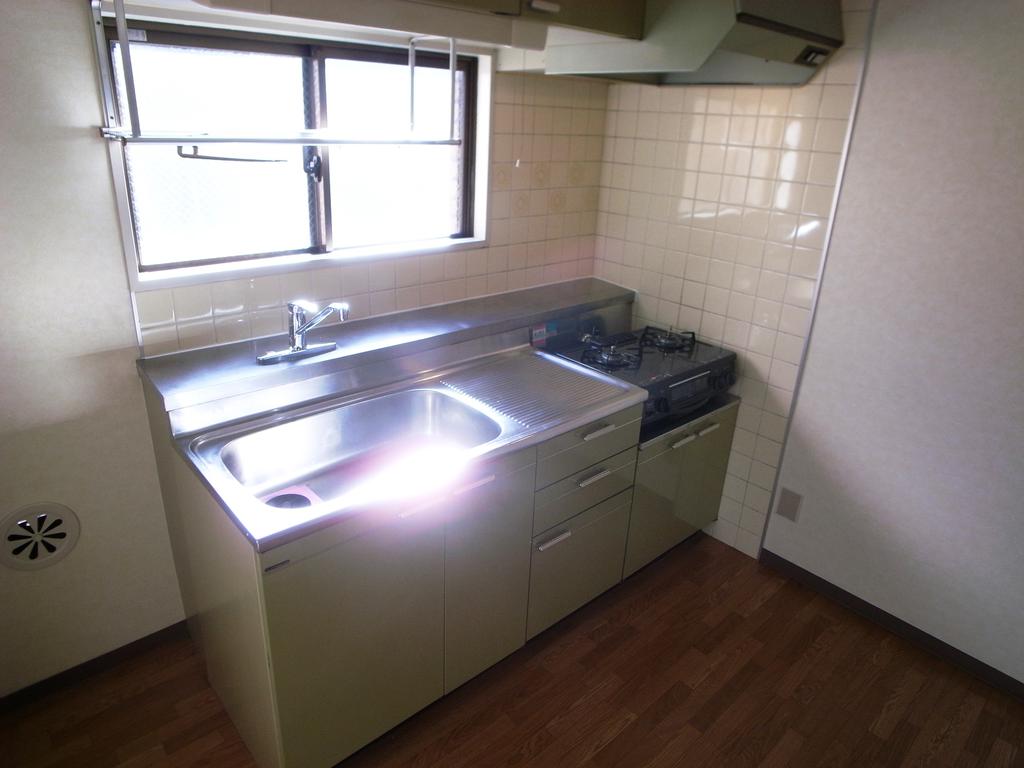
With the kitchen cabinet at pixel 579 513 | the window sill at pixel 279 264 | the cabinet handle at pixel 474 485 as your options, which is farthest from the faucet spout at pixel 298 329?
the kitchen cabinet at pixel 579 513

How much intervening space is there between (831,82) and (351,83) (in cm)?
157

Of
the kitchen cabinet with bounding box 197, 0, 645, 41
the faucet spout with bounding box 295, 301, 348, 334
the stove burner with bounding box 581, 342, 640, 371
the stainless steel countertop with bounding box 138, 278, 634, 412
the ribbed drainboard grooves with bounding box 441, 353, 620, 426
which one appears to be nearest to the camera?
the kitchen cabinet with bounding box 197, 0, 645, 41

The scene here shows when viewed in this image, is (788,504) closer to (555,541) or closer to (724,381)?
(724,381)

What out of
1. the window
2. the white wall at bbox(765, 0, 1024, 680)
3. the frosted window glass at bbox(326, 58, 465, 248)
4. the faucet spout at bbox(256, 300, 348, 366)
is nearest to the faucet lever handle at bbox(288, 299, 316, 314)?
the faucet spout at bbox(256, 300, 348, 366)

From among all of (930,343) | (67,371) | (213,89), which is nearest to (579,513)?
(930,343)

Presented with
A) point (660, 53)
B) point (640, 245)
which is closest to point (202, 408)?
point (660, 53)

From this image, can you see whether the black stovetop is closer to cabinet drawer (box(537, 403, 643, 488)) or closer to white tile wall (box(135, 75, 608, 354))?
cabinet drawer (box(537, 403, 643, 488))

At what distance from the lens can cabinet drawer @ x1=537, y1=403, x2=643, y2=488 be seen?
6.49 ft

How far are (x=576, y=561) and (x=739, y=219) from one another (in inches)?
55.3

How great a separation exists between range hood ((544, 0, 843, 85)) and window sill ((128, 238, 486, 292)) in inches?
28.6

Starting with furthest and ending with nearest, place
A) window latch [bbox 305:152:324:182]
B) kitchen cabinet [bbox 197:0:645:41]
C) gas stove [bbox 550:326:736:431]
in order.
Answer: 1. gas stove [bbox 550:326:736:431]
2. window latch [bbox 305:152:324:182]
3. kitchen cabinet [bbox 197:0:645:41]

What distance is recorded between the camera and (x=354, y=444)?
2.14 m

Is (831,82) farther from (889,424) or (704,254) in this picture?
(889,424)

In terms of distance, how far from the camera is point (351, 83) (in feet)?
7.34
